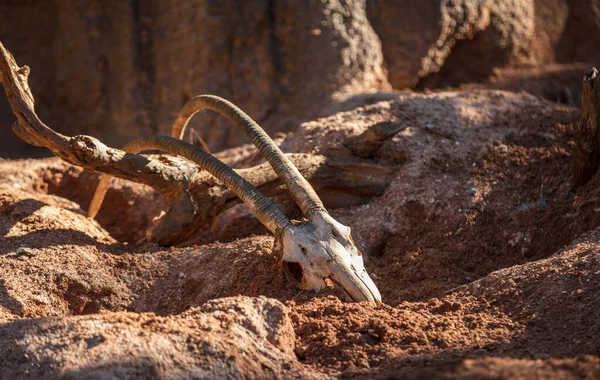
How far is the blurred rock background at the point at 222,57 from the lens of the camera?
8656 millimetres

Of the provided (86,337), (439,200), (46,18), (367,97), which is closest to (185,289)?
(86,337)

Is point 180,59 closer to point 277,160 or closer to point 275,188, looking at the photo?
point 275,188

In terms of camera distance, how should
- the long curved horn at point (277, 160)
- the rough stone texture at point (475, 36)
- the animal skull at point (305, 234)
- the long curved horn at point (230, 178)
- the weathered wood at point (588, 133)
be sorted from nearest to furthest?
the animal skull at point (305, 234) → the long curved horn at point (230, 178) → the long curved horn at point (277, 160) → the weathered wood at point (588, 133) → the rough stone texture at point (475, 36)

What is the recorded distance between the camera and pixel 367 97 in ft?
26.4

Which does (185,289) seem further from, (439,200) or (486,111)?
(486,111)

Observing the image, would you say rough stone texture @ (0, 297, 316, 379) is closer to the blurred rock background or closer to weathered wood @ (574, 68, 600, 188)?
weathered wood @ (574, 68, 600, 188)

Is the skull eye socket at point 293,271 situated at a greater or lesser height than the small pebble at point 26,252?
Answer: lesser

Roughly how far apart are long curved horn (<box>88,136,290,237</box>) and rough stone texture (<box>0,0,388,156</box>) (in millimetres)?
3588

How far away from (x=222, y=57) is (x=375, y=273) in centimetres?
464

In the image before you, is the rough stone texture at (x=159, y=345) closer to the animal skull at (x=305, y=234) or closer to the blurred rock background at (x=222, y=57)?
the animal skull at (x=305, y=234)

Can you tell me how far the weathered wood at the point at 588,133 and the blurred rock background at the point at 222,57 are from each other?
3.52 metres

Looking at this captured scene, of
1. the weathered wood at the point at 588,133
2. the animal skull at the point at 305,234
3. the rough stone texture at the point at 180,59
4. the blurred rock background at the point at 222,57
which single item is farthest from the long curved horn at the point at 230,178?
the rough stone texture at the point at 180,59

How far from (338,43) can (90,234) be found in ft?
14.3

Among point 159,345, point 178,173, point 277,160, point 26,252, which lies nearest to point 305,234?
point 277,160
